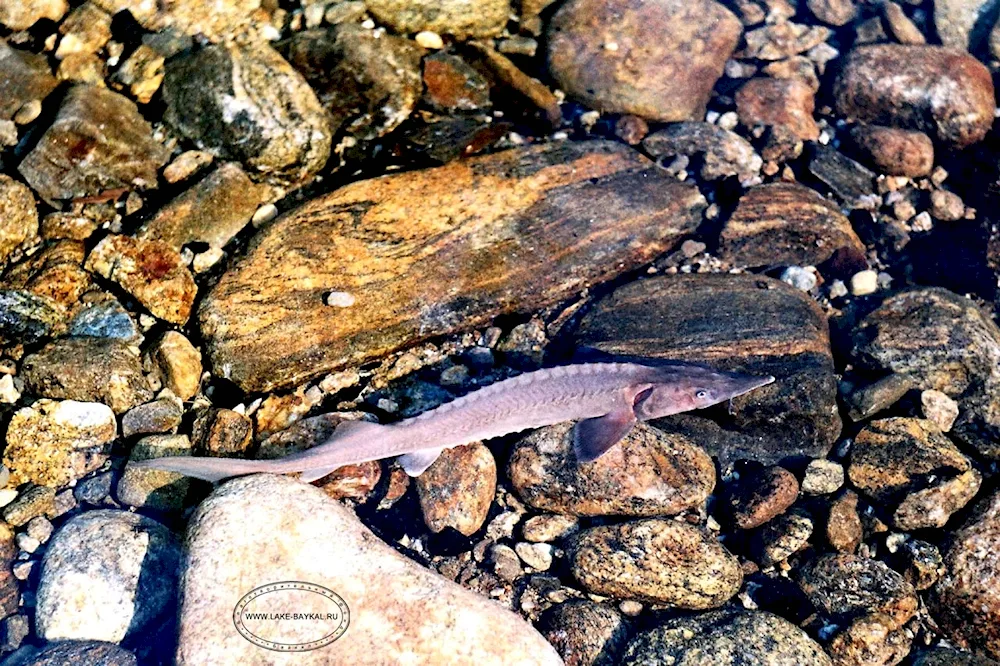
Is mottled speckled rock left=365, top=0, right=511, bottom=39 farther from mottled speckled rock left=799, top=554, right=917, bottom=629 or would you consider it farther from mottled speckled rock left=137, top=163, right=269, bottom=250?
mottled speckled rock left=799, top=554, right=917, bottom=629

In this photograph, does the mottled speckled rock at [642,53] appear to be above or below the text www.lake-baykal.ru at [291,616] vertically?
above

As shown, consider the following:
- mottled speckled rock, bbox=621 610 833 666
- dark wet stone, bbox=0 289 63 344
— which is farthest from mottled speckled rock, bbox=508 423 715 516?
dark wet stone, bbox=0 289 63 344

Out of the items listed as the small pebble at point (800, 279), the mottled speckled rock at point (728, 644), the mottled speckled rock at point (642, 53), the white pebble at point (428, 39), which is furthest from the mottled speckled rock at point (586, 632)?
the white pebble at point (428, 39)

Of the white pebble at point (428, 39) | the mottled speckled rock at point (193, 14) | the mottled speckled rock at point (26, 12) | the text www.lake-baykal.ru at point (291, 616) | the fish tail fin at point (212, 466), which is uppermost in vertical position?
the mottled speckled rock at point (26, 12)

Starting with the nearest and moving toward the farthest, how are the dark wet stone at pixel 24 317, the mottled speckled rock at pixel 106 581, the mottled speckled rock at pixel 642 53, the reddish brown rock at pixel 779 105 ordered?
the mottled speckled rock at pixel 106 581, the dark wet stone at pixel 24 317, the mottled speckled rock at pixel 642 53, the reddish brown rock at pixel 779 105

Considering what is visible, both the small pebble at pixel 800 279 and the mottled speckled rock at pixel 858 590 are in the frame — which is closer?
the mottled speckled rock at pixel 858 590

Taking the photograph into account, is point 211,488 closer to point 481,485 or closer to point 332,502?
point 332,502

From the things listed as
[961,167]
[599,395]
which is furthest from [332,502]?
[961,167]

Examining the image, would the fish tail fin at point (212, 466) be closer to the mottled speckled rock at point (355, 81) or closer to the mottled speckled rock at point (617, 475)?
the mottled speckled rock at point (617, 475)
